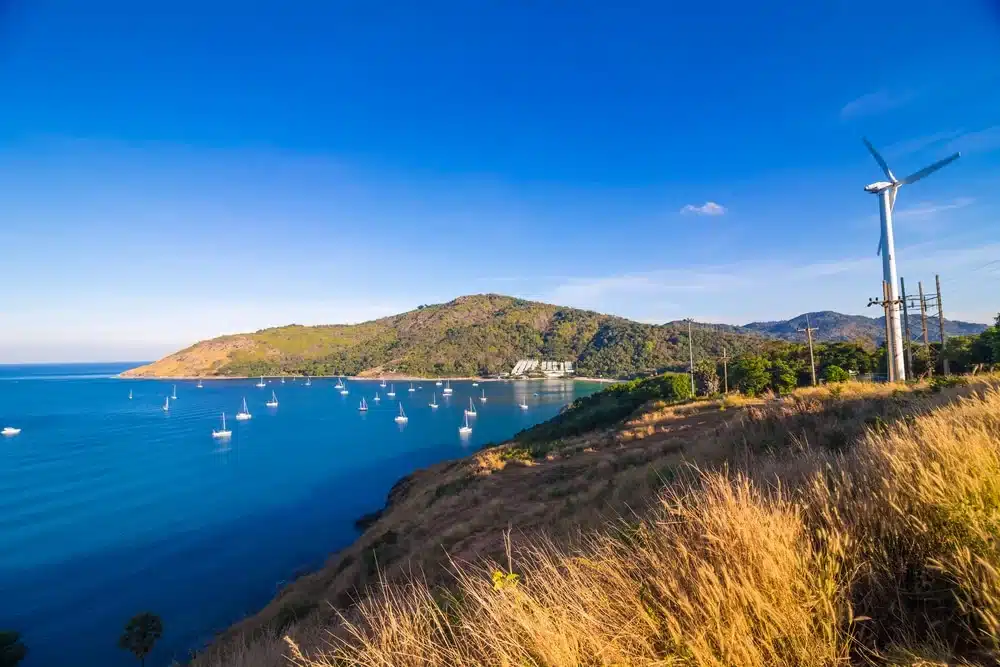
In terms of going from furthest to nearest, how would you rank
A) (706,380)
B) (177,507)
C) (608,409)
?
(706,380) < (177,507) < (608,409)

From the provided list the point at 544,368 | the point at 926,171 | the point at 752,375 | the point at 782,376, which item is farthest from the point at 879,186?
the point at 544,368

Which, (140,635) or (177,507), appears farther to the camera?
(177,507)

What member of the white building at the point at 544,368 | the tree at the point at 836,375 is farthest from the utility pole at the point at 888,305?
the white building at the point at 544,368

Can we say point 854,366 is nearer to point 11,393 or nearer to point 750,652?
point 750,652

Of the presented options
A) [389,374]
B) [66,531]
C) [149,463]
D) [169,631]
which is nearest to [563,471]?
[169,631]

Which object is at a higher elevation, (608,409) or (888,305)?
(888,305)

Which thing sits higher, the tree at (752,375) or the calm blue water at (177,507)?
the tree at (752,375)

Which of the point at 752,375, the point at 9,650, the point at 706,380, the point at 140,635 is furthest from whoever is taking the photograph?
the point at 706,380

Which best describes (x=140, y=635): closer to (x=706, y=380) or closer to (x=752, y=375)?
(x=752, y=375)

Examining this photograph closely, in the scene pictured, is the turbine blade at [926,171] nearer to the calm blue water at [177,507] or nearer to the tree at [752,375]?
the tree at [752,375]
